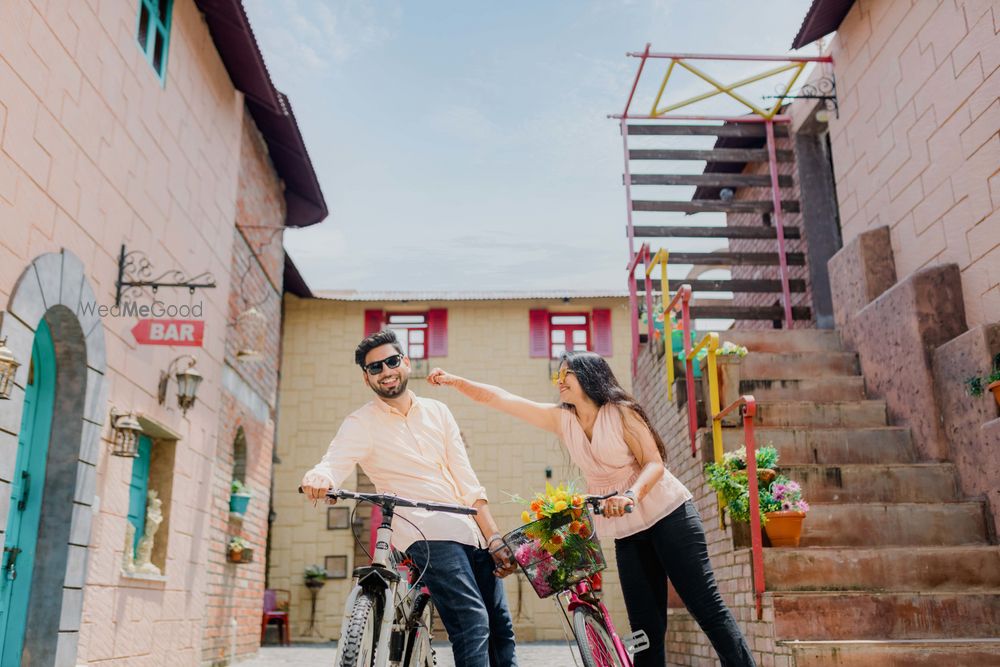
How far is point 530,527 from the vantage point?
3270 millimetres

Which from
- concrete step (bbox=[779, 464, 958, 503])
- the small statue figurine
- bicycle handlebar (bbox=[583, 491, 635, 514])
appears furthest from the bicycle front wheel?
the small statue figurine

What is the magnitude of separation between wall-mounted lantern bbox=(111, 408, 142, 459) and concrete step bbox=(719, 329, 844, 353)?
4.93 meters

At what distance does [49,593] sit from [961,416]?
609 centimetres

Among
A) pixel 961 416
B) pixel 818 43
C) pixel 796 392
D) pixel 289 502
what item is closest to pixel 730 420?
pixel 796 392

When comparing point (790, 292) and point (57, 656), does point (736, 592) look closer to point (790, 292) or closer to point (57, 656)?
point (57, 656)

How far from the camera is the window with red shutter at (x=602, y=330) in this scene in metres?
18.7

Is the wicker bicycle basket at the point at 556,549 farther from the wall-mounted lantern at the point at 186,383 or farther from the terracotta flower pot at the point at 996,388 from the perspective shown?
the wall-mounted lantern at the point at 186,383

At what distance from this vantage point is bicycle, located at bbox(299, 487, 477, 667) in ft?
9.19

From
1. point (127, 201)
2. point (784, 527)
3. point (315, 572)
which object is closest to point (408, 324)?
point (315, 572)

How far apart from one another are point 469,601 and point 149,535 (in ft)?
18.3

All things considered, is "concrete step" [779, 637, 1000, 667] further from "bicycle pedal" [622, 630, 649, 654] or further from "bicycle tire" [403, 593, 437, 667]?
"bicycle tire" [403, 593, 437, 667]

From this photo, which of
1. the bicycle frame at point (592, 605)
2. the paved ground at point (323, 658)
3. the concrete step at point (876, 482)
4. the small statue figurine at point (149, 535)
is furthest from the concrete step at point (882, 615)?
the small statue figurine at point (149, 535)

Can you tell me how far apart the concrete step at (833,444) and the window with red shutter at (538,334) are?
463 inches

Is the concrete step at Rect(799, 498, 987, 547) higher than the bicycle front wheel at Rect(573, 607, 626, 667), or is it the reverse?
the concrete step at Rect(799, 498, 987, 547)
